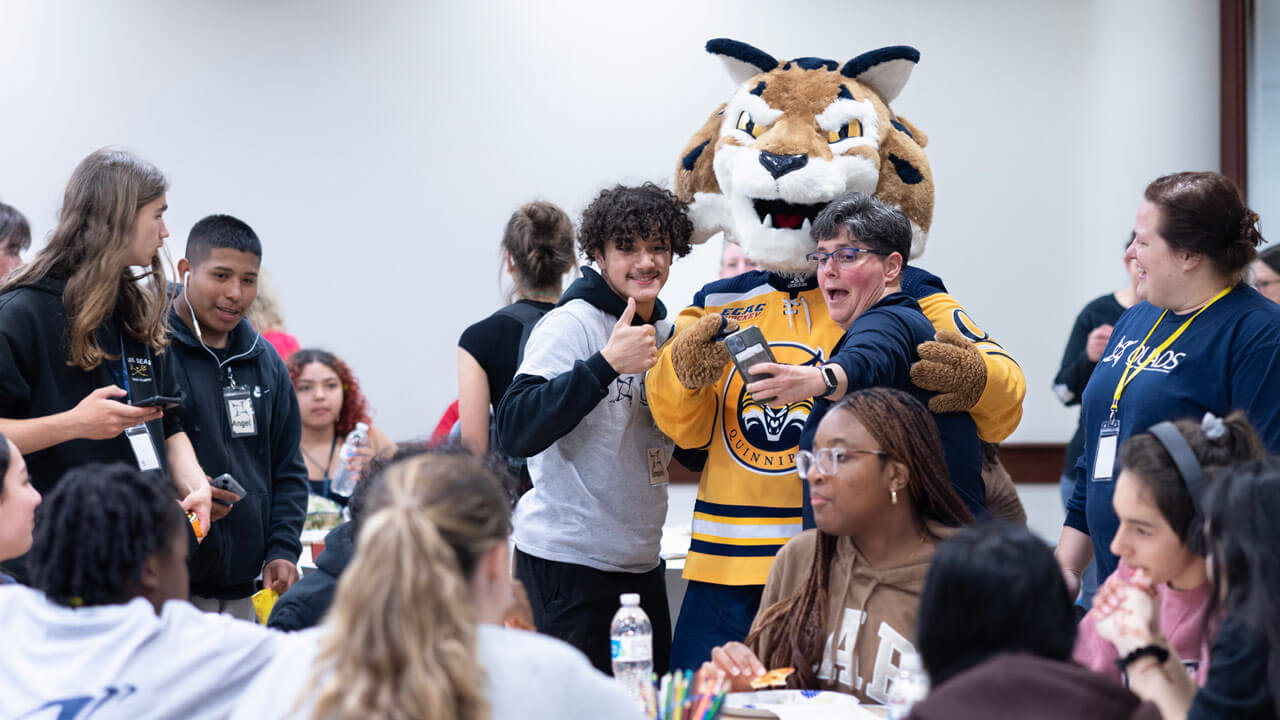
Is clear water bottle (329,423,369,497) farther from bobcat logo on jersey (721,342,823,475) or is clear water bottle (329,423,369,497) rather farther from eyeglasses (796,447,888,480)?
eyeglasses (796,447,888,480)

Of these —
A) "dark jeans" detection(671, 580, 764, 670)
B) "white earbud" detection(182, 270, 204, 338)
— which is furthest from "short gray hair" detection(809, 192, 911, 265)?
"white earbud" detection(182, 270, 204, 338)

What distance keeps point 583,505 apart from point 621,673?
71 cm

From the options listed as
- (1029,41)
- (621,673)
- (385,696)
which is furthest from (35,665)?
(1029,41)

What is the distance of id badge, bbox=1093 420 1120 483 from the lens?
235 centimetres

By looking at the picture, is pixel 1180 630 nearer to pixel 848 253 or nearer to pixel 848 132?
pixel 848 253

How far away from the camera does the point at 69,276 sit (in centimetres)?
250

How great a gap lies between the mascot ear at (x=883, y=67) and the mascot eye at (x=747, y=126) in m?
0.27

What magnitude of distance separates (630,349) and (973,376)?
2.42ft

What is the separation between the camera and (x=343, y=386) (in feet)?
15.2

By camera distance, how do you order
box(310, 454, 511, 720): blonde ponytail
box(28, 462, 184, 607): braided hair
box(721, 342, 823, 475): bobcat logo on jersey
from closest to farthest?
box(310, 454, 511, 720): blonde ponytail < box(28, 462, 184, 607): braided hair < box(721, 342, 823, 475): bobcat logo on jersey

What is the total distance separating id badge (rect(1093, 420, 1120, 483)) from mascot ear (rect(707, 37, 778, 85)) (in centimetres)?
123

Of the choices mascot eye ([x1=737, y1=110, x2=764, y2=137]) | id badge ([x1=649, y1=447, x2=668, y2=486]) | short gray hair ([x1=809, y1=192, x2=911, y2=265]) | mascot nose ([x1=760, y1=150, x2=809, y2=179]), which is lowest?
id badge ([x1=649, y1=447, x2=668, y2=486])

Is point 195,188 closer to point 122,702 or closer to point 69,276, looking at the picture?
point 69,276

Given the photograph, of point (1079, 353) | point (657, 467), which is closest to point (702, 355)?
point (657, 467)
